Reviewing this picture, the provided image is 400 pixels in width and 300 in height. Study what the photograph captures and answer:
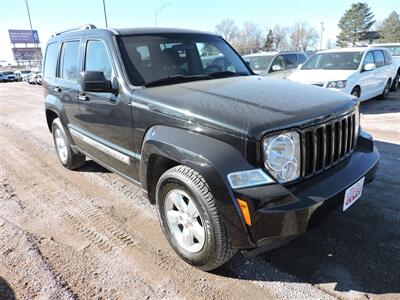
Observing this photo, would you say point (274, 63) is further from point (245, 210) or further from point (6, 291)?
point (6, 291)

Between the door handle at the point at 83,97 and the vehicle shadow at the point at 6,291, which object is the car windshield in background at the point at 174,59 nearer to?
the door handle at the point at 83,97

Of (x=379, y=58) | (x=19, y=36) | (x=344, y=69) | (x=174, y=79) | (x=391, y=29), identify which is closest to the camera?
(x=174, y=79)

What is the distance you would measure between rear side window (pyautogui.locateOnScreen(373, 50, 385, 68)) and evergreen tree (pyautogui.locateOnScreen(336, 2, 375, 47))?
63.0 meters

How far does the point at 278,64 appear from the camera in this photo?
10914 mm

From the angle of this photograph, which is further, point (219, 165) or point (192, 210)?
point (192, 210)

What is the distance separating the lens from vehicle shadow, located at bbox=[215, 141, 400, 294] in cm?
252

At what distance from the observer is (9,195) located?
4352 mm

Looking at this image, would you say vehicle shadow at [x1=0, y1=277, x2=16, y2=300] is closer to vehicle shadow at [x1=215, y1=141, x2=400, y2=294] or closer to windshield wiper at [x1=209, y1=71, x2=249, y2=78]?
vehicle shadow at [x1=215, y1=141, x2=400, y2=294]

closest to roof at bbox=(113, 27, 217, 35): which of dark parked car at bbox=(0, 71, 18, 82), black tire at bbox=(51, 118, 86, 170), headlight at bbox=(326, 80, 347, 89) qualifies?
black tire at bbox=(51, 118, 86, 170)

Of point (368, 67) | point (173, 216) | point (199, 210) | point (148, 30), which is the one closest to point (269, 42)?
point (368, 67)

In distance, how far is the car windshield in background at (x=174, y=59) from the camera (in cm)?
324

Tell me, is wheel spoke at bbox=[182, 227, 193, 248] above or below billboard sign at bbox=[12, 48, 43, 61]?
above

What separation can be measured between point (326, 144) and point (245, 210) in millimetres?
881

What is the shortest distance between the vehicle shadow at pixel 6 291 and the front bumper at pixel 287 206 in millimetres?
1873
